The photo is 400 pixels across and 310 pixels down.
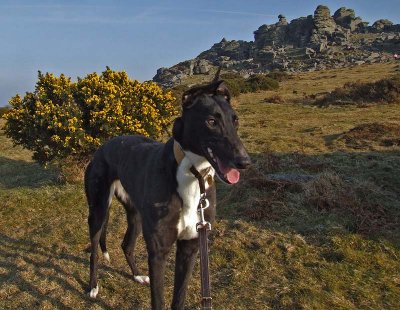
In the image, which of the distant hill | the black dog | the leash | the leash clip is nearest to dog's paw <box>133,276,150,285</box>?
the black dog

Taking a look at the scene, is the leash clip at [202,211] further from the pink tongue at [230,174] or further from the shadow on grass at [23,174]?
the shadow on grass at [23,174]

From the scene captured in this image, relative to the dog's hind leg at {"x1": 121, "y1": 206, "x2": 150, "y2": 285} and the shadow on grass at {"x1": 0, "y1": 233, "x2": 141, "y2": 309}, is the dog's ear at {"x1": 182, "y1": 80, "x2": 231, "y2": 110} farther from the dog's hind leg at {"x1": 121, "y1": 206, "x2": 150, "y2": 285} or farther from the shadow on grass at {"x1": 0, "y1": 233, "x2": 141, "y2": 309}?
the shadow on grass at {"x1": 0, "y1": 233, "x2": 141, "y2": 309}

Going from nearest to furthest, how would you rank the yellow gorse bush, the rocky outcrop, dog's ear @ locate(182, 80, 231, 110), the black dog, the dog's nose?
the dog's nose, the black dog, dog's ear @ locate(182, 80, 231, 110), the yellow gorse bush, the rocky outcrop

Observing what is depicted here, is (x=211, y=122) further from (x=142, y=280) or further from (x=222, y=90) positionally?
(x=142, y=280)

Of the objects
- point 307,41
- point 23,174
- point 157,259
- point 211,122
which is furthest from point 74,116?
point 307,41

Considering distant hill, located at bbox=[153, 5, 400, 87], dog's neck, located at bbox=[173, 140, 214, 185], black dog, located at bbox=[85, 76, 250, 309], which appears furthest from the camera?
distant hill, located at bbox=[153, 5, 400, 87]

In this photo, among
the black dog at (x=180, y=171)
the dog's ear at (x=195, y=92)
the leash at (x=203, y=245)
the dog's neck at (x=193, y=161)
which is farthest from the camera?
the leash at (x=203, y=245)

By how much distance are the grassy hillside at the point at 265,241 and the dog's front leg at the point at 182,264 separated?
997 mm

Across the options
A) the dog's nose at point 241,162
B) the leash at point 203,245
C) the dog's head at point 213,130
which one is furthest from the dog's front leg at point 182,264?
the dog's nose at point 241,162

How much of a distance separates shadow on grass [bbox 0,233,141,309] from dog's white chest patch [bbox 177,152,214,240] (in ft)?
7.04

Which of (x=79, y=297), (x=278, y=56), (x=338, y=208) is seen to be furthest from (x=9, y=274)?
(x=278, y=56)

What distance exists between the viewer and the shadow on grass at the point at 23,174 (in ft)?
36.1

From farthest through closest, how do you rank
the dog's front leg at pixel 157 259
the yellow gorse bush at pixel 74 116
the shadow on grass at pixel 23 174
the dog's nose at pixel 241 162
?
the shadow on grass at pixel 23 174 < the yellow gorse bush at pixel 74 116 < the dog's front leg at pixel 157 259 < the dog's nose at pixel 241 162

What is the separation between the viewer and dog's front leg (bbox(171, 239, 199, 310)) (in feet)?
13.3
